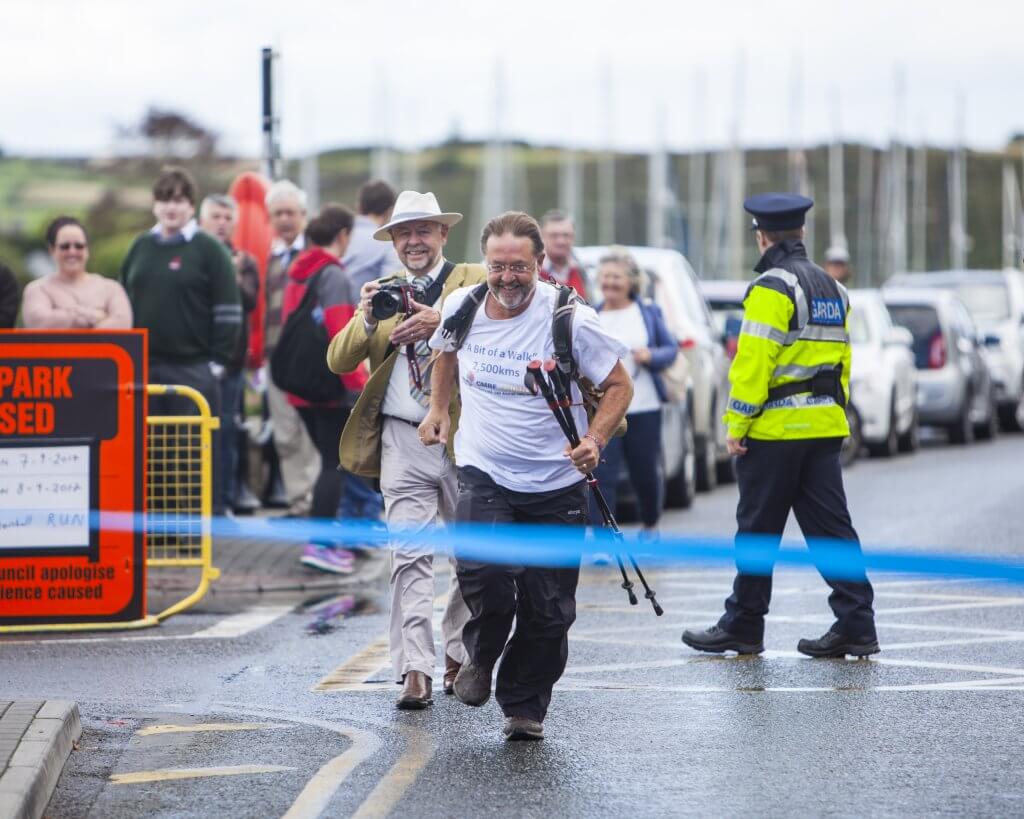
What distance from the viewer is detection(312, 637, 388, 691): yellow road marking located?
29.2 ft

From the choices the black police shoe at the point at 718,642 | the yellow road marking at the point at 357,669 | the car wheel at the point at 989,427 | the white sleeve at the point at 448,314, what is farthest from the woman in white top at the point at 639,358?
the car wheel at the point at 989,427

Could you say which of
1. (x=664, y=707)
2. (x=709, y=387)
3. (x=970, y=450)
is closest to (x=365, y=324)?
(x=664, y=707)

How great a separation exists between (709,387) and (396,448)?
974 centimetres

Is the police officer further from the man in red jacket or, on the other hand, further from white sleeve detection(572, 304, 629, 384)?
the man in red jacket

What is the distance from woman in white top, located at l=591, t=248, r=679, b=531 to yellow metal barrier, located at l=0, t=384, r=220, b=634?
2727 millimetres

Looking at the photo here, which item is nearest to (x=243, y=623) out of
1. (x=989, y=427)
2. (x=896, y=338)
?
(x=896, y=338)

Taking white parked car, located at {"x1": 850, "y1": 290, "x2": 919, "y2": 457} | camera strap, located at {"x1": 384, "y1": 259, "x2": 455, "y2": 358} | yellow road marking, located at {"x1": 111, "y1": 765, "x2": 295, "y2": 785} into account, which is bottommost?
yellow road marking, located at {"x1": 111, "y1": 765, "x2": 295, "y2": 785}

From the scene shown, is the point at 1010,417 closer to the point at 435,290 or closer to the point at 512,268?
the point at 435,290

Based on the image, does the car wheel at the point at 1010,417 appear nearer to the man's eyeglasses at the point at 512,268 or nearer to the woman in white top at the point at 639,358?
the woman in white top at the point at 639,358

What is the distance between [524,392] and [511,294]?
356 mm

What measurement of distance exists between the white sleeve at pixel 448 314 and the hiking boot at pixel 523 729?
1400 millimetres

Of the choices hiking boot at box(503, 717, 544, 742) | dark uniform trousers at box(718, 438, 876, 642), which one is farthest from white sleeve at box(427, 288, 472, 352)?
dark uniform trousers at box(718, 438, 876, 642)

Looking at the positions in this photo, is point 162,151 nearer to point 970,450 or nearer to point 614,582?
point 970,450

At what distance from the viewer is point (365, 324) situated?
8578mm
